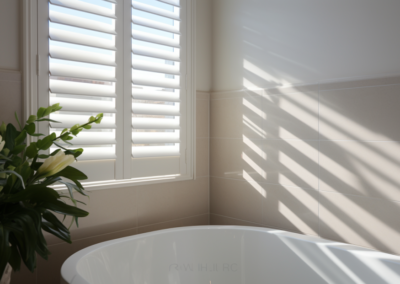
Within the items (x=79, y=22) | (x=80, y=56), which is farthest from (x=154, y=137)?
(x=79, y=22)

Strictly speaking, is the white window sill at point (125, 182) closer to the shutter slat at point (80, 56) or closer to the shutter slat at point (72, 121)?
the shutter slat at point (72, 121)

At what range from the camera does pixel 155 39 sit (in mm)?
2150

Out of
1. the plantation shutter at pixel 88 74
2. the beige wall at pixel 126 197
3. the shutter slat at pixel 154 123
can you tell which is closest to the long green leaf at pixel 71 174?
the plantation shutter at pixel 88 74

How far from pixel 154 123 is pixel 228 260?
2.99 feet

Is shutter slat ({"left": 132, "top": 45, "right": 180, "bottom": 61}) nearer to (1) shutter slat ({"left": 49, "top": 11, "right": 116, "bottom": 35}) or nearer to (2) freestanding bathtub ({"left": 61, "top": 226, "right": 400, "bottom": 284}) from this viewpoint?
(1) shutter slat ({"left": 49, "top": 11, "right": 116, "bottom": 35})

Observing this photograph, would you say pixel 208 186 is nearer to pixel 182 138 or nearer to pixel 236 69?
pixel 182 138

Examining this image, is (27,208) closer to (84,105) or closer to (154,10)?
(84,105)

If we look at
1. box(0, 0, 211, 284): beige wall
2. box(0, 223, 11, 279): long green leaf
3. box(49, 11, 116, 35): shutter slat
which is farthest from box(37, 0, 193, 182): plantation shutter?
box(0, 223, 11, 279): long green leaf

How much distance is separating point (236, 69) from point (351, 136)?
0.90m

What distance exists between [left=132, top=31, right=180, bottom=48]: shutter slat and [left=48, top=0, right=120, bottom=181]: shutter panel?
0.15 m

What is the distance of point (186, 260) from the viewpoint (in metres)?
1.98

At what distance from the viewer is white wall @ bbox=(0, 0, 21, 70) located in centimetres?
163

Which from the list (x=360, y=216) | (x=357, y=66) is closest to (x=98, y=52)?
(x=357, y=66)

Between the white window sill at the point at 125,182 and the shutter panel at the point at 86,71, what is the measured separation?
36mm
